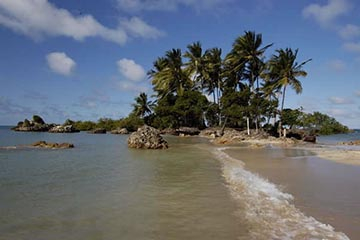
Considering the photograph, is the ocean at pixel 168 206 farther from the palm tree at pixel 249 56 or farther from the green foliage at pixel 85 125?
the green foliage at pixel 85 125

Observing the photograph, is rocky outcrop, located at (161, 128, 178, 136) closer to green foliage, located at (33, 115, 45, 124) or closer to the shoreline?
the shoreline

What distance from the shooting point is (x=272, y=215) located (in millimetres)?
6102

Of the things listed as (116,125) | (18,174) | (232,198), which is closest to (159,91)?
(116,125)

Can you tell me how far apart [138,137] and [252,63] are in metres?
27.0

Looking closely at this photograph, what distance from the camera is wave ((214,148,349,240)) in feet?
16.6

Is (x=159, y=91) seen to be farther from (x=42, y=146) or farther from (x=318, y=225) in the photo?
(x=318, y=225)

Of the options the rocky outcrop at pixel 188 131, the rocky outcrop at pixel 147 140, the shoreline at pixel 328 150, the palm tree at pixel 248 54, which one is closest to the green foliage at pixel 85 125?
the rocky outcrop at pixel 188 131

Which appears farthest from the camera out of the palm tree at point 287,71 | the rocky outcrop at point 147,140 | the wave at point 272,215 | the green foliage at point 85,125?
the green foliage at point 85,125

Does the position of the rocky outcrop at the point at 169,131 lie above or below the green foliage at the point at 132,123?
below

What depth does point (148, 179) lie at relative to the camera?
10242 millimetres

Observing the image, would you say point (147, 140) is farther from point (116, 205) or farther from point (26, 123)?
point (26, 123)

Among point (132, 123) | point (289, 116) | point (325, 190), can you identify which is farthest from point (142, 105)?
point (325, 190)

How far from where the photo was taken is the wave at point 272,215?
16.6 ft

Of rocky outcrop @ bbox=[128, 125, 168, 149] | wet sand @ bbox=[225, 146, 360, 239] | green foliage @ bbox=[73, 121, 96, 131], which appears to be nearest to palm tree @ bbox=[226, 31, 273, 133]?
rocky outcrop @ bbox=[128, 125, 168, 149]
